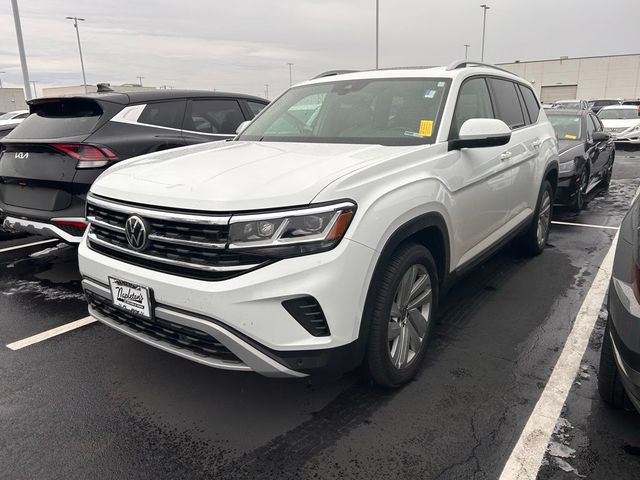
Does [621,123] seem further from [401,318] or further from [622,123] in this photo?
[401,318]

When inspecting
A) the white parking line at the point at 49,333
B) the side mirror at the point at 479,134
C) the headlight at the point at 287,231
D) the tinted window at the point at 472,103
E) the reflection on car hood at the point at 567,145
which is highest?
the tinted window at the point at 472,103

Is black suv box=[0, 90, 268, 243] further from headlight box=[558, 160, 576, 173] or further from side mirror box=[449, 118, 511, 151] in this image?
headlight box=[558, 160, 576, 173]

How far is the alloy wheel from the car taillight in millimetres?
2979

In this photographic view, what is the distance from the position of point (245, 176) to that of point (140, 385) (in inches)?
58.3

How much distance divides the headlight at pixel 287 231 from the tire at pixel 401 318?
0.40 m

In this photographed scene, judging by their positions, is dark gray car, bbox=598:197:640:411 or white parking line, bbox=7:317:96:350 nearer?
dark gray car, bbox=598:197:640:411

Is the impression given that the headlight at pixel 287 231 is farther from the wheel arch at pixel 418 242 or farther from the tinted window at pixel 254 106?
the tinted window at pixel 254 106

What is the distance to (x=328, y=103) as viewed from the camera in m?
3.95

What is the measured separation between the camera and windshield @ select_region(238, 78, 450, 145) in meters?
3.38

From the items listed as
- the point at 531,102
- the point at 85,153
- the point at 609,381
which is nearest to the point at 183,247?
the point at 609,381

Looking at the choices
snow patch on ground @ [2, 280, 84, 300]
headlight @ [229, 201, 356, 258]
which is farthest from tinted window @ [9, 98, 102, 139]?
headlight @ [229, 201, 356, 258]

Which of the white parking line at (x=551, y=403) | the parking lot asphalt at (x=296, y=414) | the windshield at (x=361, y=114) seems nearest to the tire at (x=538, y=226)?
the white parking line at (x=551, y=403)

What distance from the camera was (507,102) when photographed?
184 inches

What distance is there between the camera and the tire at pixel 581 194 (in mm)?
7711
